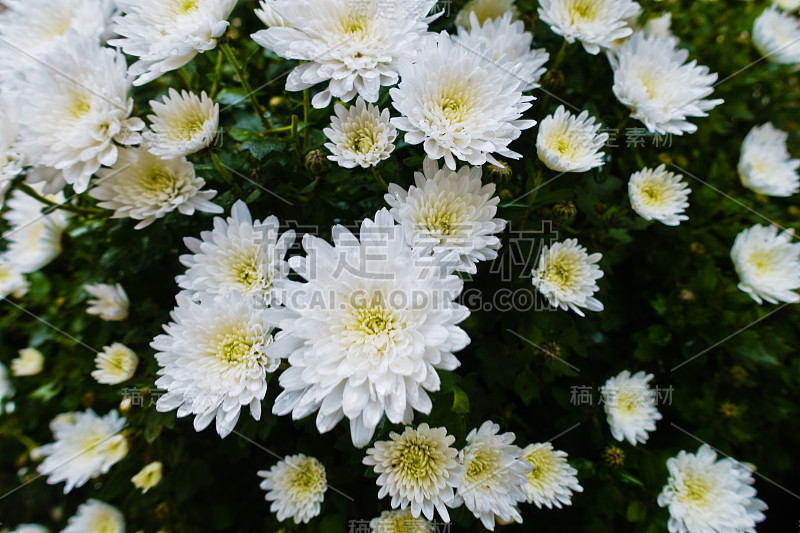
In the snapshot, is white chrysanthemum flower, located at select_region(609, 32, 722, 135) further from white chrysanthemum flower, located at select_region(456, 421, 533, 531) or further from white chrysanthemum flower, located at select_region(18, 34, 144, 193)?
white chrysanthemum flower, located at select_region(18, 34, 144, 193)

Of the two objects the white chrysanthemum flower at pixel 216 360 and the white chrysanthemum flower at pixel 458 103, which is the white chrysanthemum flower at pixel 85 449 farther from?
the white chrysanthemum flower at pixel 458 103

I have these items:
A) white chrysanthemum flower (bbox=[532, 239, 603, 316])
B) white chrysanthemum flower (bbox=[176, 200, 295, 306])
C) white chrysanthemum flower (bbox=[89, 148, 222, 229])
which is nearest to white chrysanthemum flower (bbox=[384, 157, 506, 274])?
white chrysanthemum flower (bbox=[532, 239, 603, 316])

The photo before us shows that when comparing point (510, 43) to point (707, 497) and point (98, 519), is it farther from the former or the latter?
point (98, 519)

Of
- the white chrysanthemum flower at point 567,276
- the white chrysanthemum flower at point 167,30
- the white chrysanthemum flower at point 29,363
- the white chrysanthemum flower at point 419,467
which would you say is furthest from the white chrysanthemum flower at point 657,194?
the white chrysanthemum flower at point 29,363

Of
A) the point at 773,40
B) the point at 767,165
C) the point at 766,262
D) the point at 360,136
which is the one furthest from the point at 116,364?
the point at 773,40

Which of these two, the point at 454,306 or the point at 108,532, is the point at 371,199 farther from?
the point at 108,532

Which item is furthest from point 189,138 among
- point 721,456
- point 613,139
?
point 721,456
